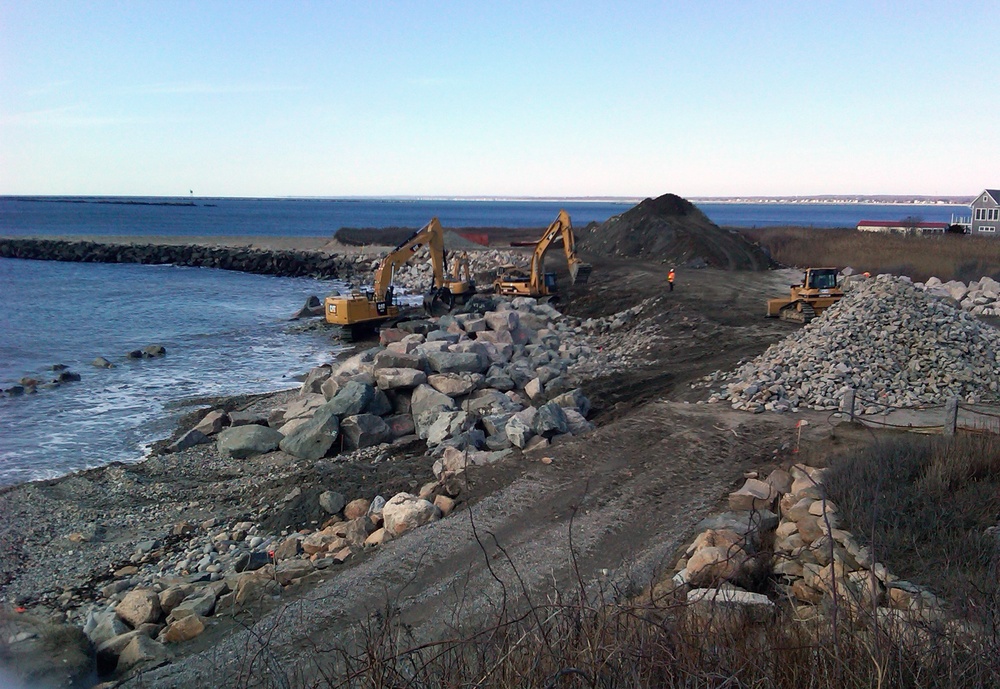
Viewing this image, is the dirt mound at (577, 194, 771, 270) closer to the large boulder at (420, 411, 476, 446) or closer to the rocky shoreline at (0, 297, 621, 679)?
the rocky shoreline at (0, 297, 621, 679)

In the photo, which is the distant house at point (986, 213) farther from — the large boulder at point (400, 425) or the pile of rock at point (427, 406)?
the large boulder at point (400, 425)

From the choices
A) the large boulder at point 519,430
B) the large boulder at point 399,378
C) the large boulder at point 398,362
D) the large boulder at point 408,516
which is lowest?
the large boulder at point 408,516

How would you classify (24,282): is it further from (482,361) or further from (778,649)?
(778,649)

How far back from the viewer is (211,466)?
515 inches

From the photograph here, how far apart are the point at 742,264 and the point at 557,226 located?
39.2ft

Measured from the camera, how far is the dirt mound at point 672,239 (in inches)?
1400

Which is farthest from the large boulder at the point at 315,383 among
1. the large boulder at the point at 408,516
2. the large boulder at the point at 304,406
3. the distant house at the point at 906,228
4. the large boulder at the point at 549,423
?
the distant house at the point at 906,228

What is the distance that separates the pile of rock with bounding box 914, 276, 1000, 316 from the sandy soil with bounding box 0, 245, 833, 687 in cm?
953

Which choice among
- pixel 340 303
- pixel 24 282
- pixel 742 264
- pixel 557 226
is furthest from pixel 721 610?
pixel 24 282

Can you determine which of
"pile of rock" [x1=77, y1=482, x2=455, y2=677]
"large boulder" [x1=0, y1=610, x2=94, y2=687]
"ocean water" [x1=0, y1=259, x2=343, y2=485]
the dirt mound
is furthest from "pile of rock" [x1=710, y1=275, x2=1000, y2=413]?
the dirt mound

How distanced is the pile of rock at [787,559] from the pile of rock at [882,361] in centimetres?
383

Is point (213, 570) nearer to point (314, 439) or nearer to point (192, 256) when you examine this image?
point (314, 439)

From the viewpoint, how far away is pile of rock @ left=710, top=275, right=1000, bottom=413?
40.6 feet

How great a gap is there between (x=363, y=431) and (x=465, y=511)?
4842mm
